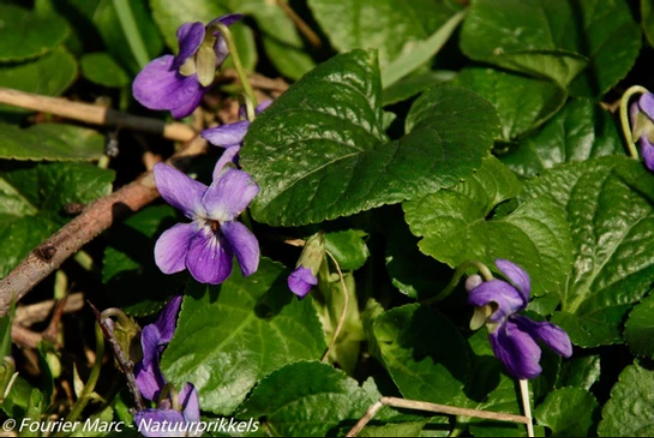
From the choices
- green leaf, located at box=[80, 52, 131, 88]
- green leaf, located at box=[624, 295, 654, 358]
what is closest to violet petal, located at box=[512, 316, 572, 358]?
green leaf, located at box=[624, 295, 654, 358]

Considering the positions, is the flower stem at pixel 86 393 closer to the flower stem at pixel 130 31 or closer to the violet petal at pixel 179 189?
the violet petal at pixel 179 189

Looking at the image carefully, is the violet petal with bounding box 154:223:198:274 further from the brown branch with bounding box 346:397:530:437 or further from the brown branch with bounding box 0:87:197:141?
the brown branch with bounding box 0:87:197:141

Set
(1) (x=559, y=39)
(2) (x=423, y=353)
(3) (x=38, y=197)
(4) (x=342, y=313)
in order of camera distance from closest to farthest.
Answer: (2) (x=423, y=353)
(4) (x=342, y=313)
(3) (x=38, y=197)
(1) (x=559, y=39)

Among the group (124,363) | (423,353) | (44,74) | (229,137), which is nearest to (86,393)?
(124,363)

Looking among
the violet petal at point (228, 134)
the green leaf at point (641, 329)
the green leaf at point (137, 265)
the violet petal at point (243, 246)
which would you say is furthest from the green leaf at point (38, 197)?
the green leaf at point (641, 329)

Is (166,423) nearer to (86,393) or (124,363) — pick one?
(124,363)

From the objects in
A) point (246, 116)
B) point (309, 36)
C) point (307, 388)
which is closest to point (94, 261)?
point (246, 116)
